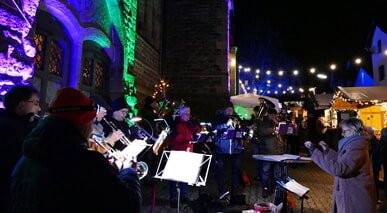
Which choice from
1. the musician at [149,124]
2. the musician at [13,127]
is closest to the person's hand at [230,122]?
the musician at [149,124]

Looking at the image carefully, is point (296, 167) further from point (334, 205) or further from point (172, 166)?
point (172, 166)

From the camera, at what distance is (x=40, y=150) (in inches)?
52.4

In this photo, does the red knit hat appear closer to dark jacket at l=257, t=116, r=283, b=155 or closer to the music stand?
the music stand

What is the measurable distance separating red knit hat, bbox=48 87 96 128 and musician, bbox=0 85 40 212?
1372mm

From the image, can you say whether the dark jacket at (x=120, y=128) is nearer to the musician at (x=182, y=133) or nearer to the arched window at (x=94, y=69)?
the musician at (x=182, y=133)

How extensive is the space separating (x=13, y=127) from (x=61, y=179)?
1.67 metres

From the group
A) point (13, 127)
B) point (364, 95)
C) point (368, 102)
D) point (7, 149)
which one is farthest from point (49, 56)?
point (368, 102)

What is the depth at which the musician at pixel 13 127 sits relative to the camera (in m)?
2.42

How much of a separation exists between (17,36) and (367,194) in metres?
5.73

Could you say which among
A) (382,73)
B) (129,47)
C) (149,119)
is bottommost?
(149,119)

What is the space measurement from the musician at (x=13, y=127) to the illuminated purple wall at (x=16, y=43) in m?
1.37

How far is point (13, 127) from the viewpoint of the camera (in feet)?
8.25

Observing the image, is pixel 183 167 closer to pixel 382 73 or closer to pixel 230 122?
pixel 230 122

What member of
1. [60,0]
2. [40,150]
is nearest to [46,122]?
[40,150]
